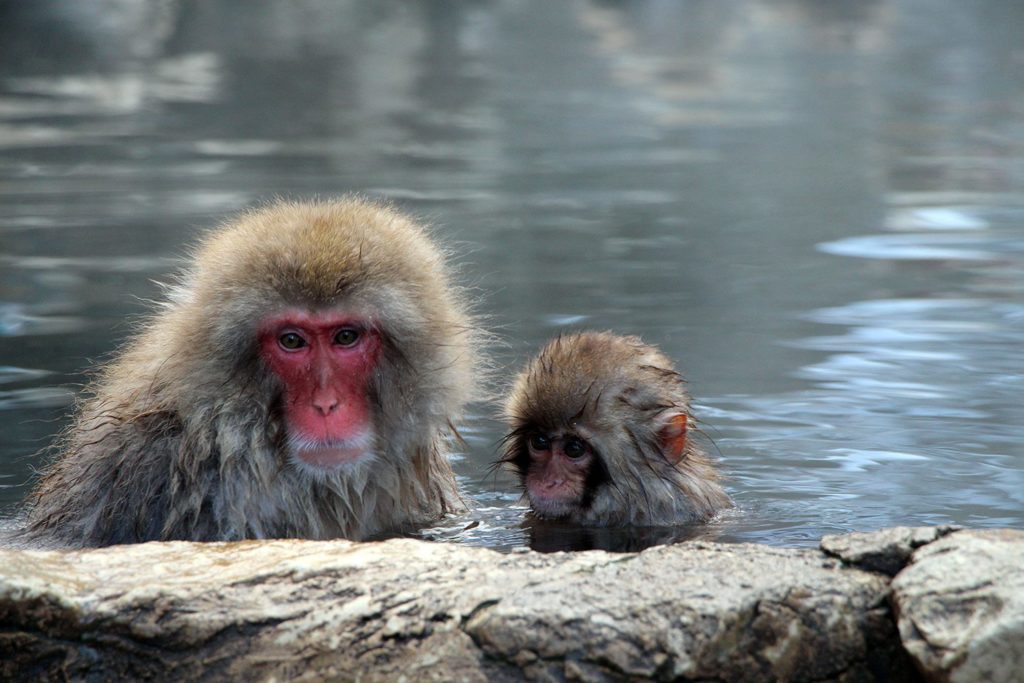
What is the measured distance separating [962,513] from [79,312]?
464 centimetres

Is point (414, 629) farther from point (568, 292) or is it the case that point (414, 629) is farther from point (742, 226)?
point (742, 226)

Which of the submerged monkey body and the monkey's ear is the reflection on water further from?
the submerged monkey body

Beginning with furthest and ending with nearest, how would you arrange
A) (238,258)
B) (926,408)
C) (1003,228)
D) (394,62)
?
(394,62) < (1003,228) < (926,408) < (238,258)

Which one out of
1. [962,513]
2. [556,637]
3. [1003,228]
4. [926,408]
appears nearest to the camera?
[556,637]

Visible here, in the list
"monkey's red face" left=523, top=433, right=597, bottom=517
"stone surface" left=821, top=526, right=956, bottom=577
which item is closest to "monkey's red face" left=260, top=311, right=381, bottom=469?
"monkey's red face" left=523, top=433, right=597, bottom=517

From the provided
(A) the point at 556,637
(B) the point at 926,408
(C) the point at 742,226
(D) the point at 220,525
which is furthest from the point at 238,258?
(C) the point at 742,226

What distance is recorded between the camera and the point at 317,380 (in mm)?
4031

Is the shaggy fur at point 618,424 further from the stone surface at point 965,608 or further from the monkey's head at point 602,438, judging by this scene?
the stone surface at point 965,608

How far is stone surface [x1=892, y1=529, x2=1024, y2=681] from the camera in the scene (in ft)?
9.38

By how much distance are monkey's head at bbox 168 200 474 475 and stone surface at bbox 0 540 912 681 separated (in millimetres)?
798

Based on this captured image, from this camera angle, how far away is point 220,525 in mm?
4102

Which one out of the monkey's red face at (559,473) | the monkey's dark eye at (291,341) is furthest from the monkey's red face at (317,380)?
the monkey's red face at (559,473)

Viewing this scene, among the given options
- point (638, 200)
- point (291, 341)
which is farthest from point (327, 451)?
point (638, 200)

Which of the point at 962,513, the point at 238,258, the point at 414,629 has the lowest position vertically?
the point at 962,513
